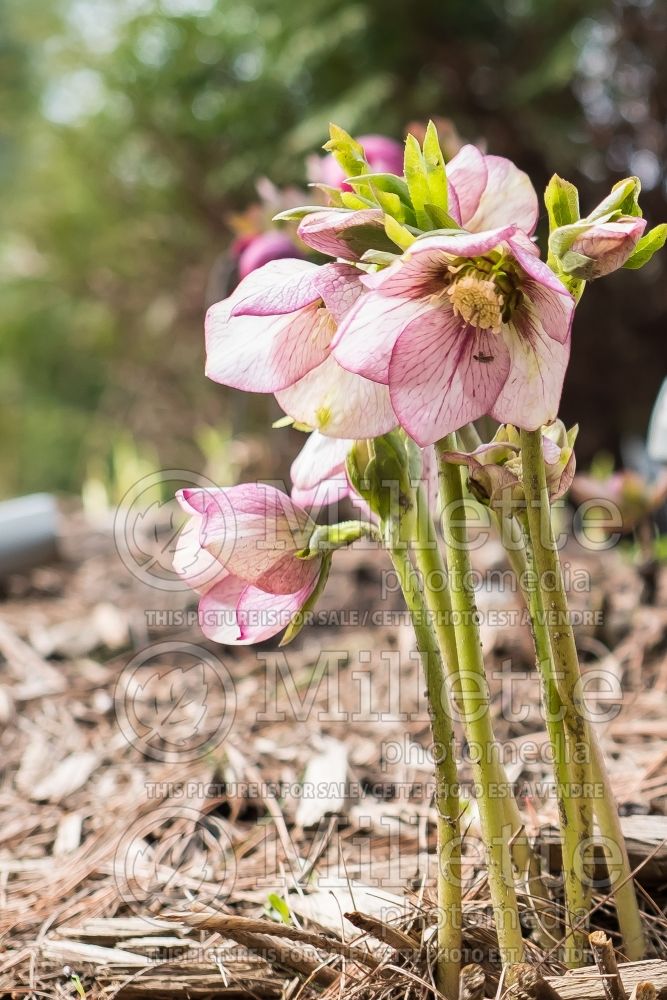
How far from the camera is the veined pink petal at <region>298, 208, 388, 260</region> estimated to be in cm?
42

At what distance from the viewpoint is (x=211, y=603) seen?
1.75 ft

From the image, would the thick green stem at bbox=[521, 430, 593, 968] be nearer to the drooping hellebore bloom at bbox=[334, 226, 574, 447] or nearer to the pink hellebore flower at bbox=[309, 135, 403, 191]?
the drooping hellebore bloom at bbox=[334, 226, 574, 447]

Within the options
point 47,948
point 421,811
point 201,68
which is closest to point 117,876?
point 47,948

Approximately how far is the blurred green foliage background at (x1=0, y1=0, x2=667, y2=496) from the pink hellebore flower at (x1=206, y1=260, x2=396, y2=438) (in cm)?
133

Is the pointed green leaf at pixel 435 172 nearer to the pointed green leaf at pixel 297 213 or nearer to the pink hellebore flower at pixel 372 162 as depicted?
the pointed green leaf at pixel 297 213

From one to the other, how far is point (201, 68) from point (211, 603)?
3025 mm

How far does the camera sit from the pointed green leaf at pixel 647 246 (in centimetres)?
44

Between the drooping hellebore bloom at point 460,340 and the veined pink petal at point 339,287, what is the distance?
0.8 inches

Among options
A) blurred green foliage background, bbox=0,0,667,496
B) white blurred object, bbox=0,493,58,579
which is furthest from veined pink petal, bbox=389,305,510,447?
white blurred object, bbox=0,493,58,579

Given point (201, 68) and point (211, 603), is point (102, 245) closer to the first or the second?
→ point (201, 68)

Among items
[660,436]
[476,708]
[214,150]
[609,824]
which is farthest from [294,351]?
[214,150]

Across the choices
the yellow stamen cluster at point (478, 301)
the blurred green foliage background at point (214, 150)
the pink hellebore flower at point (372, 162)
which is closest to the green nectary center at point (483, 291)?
the yellow stamen cluster at point (478, 301)

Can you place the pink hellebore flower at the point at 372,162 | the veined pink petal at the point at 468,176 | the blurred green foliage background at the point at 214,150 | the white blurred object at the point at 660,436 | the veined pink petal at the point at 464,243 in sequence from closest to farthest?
the veined pink petal at the point at 464,243, the veined pink petal at the point at 468,176, the pink hellebore flower at the point at 372,162, the white blurred object at the point at 660,436, the blurred green foliage background at the point at 214,150

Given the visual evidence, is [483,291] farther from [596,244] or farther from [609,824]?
[609,824]
